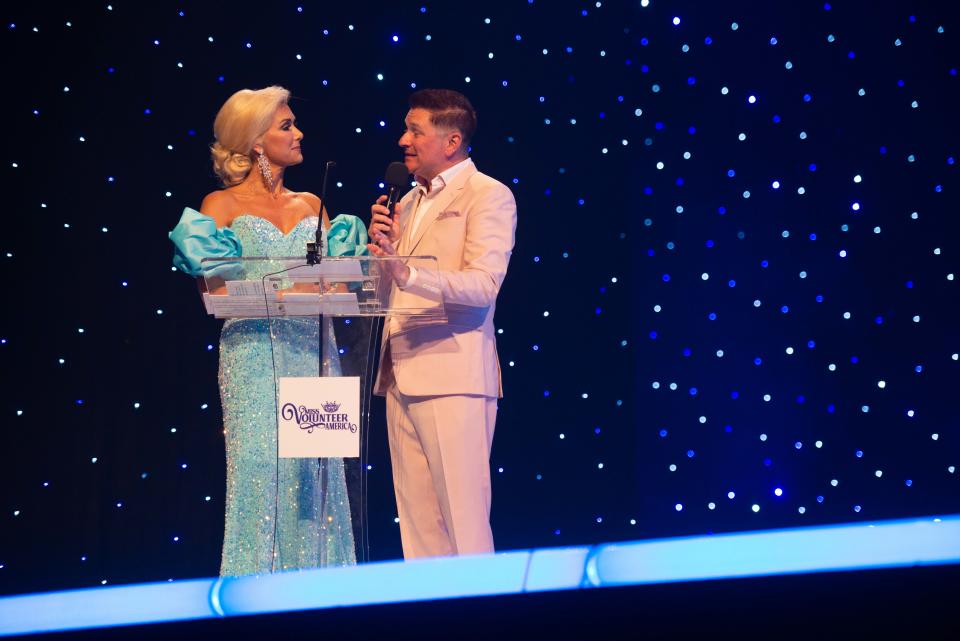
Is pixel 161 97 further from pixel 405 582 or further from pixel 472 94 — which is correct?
pixel 405 582

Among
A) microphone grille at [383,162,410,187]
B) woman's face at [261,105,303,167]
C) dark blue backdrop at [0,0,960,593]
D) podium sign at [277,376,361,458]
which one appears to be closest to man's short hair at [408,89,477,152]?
woman's face at [261,105,303,167]

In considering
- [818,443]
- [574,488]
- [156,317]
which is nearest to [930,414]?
[818,443]

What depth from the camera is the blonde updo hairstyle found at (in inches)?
123

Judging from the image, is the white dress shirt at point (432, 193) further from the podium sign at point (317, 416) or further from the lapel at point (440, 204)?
the podium sign at point (317, 416)

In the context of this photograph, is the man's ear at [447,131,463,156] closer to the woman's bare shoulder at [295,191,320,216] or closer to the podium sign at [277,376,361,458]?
the woman's bare shoulder at [295,191,320,216]

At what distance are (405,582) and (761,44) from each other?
377 centimetres

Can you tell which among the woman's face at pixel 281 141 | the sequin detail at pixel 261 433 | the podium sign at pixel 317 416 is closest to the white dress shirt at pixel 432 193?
the sequin detail at pixel 261 433

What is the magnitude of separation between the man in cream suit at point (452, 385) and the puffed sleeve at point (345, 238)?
147 mm

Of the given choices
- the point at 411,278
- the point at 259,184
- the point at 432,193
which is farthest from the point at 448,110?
the point at 411,278

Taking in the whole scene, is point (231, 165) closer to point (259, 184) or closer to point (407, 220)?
point (259, 184)

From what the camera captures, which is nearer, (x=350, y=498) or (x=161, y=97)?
(x=350, y=498)

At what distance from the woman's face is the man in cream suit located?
492 mm

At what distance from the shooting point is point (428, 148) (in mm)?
3088

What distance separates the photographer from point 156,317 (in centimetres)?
394
